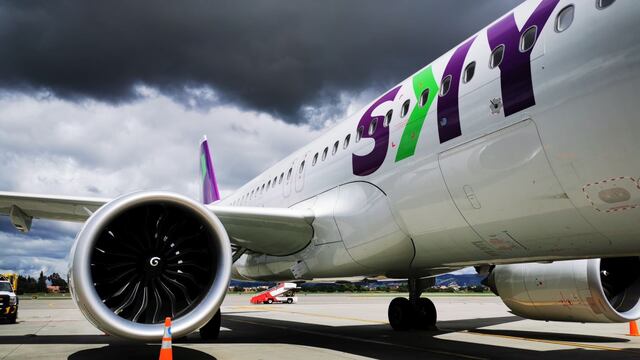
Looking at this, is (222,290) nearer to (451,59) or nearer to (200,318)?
(200,318)

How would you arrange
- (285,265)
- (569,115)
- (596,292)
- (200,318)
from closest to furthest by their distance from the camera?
(569,115) < (200,318) < (596,292) < (285,265)

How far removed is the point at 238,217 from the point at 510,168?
14.5ft

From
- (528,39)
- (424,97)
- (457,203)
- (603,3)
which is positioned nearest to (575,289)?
(457,203)

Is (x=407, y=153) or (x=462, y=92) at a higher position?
(x=462, y=92)

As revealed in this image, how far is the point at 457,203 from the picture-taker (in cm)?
548

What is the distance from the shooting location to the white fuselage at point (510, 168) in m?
3.96

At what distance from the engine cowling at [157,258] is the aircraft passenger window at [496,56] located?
137 inches

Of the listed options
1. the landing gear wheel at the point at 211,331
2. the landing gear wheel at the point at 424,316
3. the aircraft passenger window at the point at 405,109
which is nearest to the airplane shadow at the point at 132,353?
the landing gear wheel at the point at 211,331

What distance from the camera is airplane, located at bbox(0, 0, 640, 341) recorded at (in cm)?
413

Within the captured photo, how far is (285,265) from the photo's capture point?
9406 millimetres

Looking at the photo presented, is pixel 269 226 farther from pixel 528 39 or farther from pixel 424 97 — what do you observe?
pixel 528 39

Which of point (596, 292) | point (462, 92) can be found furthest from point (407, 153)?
point (596, 292)

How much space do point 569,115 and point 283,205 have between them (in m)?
6.60

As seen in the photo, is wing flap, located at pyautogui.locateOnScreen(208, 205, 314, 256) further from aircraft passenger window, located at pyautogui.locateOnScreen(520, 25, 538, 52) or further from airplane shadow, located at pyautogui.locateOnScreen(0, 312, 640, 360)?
aircraft passenger window, located at pyautogui.locateOnScreen(520, 25, 538, 52)
